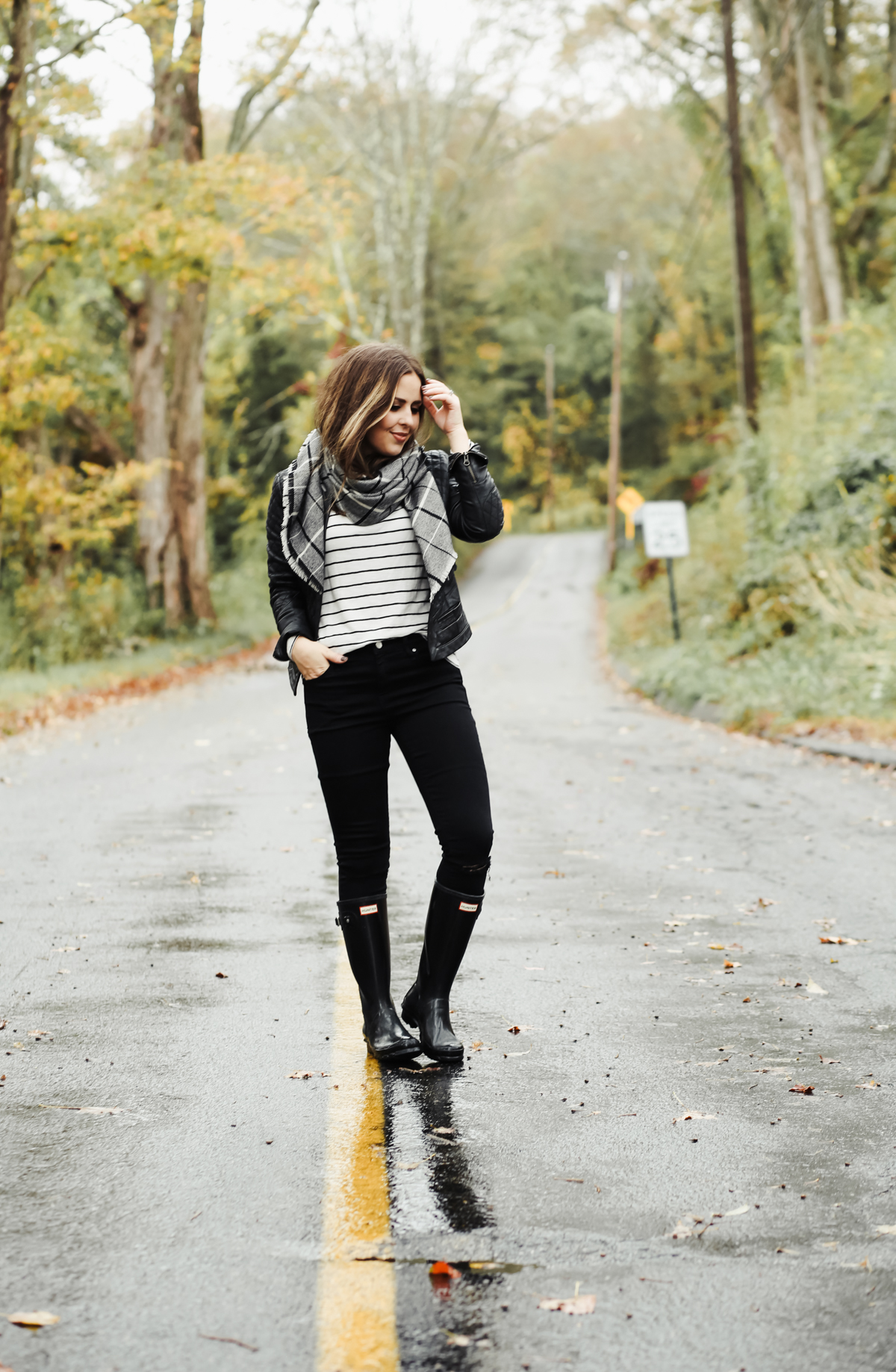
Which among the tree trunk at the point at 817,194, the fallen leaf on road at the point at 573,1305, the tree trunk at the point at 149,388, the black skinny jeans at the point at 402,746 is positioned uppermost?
the tree trunk at the point at 817,194

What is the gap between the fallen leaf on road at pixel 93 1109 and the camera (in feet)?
13.0

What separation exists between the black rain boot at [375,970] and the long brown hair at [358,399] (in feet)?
4.27

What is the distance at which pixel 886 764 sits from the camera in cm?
1190

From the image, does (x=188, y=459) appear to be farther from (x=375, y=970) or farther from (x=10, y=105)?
(x=375, y=970)

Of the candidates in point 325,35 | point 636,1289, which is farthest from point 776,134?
point 636,1289

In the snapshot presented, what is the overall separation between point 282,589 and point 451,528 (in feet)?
1.75

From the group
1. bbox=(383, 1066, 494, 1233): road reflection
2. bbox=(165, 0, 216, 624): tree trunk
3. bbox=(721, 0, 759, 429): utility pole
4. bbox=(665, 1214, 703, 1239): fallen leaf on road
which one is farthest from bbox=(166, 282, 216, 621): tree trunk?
bbox=(665, 1214, 703, 1239): fallen leaf on road

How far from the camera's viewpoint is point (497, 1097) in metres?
4.07

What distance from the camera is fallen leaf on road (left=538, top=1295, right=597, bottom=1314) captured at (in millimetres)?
2752

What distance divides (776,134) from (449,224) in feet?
66.3

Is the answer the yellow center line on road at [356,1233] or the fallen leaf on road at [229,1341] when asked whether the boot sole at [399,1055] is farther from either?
the fallen leaf on road at [229,1341]

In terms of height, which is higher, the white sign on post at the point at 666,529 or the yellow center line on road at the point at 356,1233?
the white sign on post at the point at 666,529

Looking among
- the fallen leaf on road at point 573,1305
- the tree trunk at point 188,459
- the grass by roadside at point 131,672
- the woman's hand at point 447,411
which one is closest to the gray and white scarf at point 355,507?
the woman's hand at point 447,411

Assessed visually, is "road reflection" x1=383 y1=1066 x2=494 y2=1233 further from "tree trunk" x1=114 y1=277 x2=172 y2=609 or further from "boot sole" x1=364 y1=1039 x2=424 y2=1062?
"tree trunk" x1=114 y1=277 x2=172 y2=609
